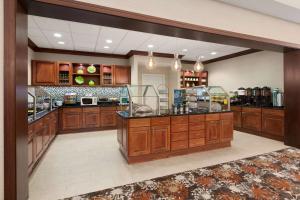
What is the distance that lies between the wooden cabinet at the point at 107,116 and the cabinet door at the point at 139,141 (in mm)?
3143

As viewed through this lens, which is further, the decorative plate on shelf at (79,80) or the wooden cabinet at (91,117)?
the decorative plate on shelf at (79,80)

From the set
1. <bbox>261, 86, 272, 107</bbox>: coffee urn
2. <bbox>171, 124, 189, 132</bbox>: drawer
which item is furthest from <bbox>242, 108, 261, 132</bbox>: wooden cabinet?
<bbox>171, 124, 189, 132</bbox>: drawer

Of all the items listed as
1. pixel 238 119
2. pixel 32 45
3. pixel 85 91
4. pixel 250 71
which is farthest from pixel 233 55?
pixel 32 45

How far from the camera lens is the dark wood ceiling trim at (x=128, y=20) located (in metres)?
2.06

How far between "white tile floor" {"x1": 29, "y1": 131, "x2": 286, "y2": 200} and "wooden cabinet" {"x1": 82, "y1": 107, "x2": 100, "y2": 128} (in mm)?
1177

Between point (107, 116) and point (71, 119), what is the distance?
120 centimetres

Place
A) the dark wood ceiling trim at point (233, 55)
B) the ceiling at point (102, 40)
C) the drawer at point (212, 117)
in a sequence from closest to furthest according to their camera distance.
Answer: the drawer at point (212, 117) → the ceiling at point (102, 40) → the dark wood ceiling trim at point (233, 55)

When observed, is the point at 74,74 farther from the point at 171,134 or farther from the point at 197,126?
the point at 197,126

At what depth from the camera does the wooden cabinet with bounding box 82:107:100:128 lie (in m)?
5.95

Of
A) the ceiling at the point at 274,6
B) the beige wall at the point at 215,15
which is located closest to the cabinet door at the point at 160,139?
the beige wall at the point at 215,15

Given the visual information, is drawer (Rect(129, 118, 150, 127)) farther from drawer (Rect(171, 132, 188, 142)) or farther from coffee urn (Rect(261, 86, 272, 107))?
coffee urn (Rect(261, 86, 272, 107))

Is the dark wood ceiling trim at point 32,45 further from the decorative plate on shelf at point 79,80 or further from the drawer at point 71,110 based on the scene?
the drawer at point 71,110

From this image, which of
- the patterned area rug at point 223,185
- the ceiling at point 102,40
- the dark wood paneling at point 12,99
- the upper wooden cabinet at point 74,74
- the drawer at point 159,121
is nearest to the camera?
the dark wood paneling at point 12,99

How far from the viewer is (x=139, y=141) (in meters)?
3.32
